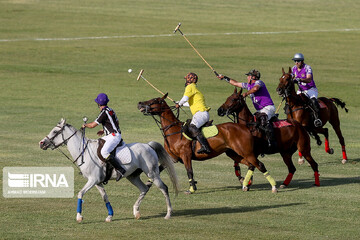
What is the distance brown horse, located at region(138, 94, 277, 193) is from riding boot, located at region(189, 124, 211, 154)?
5.6 inches

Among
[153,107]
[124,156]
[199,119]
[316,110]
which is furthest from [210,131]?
[316,110]

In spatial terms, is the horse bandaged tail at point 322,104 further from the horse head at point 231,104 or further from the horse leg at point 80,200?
the horse leg at point 80,200

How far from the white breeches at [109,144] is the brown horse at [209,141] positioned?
329cm

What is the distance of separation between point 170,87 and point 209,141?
24.4m

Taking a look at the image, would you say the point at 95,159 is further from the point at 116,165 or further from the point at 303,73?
→ the point at 303,73

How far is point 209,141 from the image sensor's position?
830 inches

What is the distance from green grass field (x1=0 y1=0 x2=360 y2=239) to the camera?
1756 cm

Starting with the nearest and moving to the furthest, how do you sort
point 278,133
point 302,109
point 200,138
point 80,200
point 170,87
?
point 80,200
point 200,138
point 278,133
point 302,109
point 170,87

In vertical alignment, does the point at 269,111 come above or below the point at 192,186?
above

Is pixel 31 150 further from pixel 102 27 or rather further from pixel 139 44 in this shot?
pixel 102 27

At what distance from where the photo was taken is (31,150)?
27.2 m

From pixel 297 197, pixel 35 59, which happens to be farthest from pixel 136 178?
pixel 35 59

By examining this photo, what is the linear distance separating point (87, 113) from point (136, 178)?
19.1m

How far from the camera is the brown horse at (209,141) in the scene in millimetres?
20906
